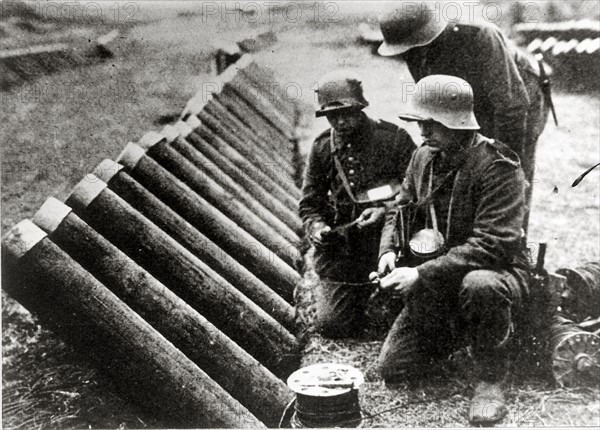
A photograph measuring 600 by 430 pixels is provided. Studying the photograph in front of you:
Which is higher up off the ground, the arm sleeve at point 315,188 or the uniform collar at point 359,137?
the uniform collar at point 359,137

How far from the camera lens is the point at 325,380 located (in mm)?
3449

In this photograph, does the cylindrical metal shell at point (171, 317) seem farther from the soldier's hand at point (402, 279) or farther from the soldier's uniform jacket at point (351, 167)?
the soldier's uniform jacket at point (351, 167)

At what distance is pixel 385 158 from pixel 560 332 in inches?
70.8

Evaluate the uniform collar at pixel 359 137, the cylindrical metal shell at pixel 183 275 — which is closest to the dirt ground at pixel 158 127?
the cylindrical metal shell at pixel 183 275

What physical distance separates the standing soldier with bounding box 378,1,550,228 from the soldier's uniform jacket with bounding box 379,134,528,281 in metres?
0.90

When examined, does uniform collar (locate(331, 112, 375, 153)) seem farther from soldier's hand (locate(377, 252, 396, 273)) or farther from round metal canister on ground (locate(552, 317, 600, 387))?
round metal canister on ground (locate(552, 317, 600, 387))

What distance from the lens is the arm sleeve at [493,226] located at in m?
3.56

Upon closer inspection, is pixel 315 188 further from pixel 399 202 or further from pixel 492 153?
pixel 492 153

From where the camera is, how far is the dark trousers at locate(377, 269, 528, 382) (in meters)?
3.54

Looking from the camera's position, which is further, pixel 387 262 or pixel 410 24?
pixel 410 24

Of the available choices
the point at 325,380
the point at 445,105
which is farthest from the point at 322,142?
the point at 325,380

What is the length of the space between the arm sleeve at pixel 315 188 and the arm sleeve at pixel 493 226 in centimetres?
148

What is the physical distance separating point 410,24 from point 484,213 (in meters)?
1.54

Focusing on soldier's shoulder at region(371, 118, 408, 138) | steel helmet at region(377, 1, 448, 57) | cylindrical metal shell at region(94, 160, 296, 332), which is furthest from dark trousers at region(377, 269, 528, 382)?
steel helmet at region(377, 1, 448, 57)
